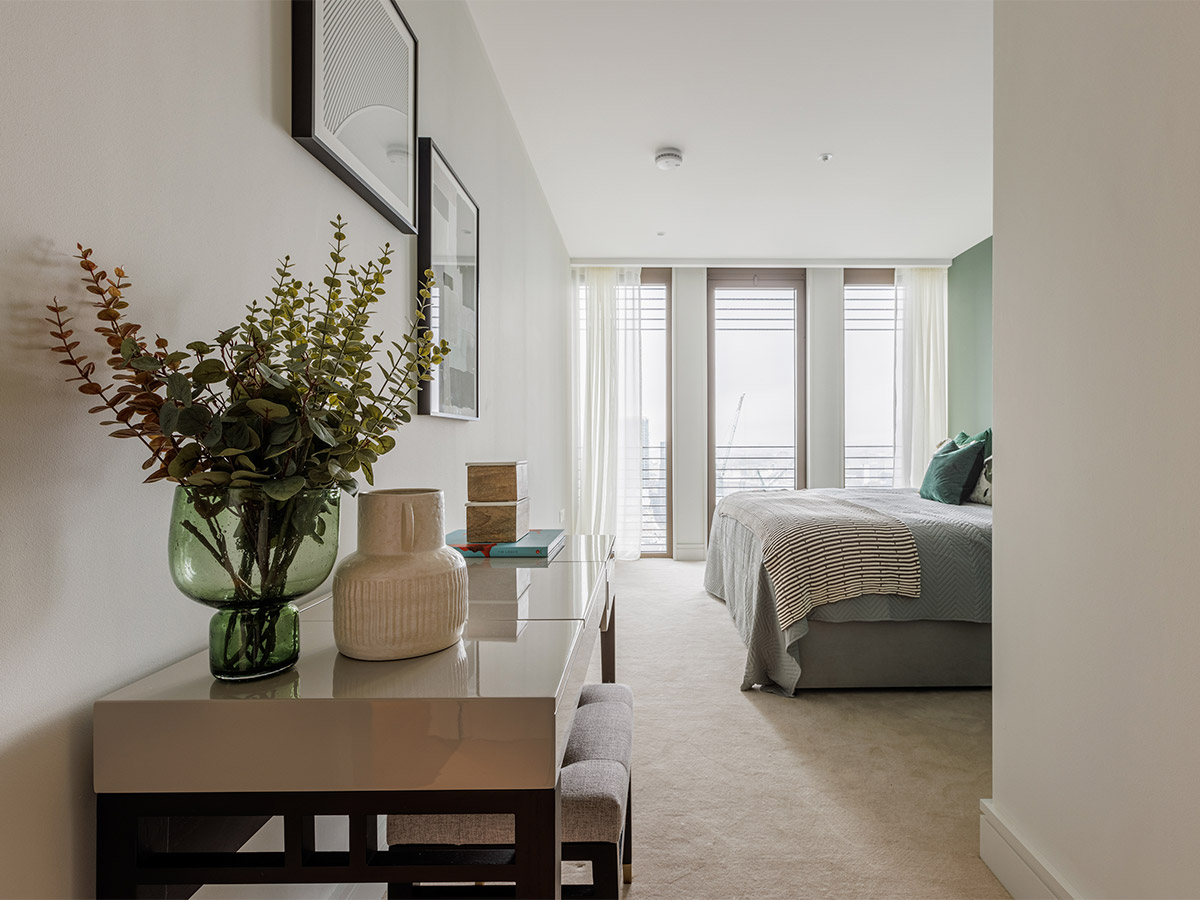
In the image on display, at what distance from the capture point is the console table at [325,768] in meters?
0.67

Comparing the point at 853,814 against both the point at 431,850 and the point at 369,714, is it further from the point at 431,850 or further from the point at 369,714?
the point at 369,714

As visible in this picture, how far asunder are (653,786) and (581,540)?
85 cm

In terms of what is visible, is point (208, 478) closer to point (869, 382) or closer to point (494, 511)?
point (494, 511)

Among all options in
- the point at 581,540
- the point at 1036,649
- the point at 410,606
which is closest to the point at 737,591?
the point at 581,540

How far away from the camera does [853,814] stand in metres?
2.03

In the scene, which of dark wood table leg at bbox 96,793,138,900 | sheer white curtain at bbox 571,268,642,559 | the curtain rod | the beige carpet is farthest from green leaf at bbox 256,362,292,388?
the curtain rod

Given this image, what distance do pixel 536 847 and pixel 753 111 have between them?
3427 millimetres

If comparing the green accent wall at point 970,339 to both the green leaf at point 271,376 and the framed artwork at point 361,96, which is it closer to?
the framed artwork at point 361,96

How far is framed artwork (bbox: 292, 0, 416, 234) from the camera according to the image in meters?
1.21

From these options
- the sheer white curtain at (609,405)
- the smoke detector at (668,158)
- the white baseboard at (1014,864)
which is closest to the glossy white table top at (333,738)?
the white baseboard at (1014,864)

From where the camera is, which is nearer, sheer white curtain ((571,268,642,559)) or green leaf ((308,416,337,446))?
green leaf ((308,416,337,446))

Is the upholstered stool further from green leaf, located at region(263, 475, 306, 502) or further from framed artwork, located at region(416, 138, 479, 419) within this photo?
framed artwork, located at region(416, 138, 479, 419)

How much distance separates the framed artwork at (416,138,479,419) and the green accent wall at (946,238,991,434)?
4644 millimetres

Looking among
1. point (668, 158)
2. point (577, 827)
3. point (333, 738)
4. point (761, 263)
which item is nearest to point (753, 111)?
point (668, 158)
